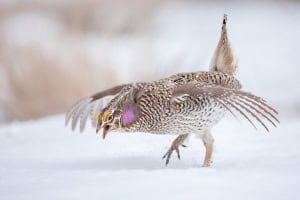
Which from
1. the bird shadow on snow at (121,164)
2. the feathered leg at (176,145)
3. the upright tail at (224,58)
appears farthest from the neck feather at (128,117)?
the upright tail at (224,58)

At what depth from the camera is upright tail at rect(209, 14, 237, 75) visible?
5.61 meters

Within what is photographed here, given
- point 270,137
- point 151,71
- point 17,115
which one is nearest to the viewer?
point 270,137

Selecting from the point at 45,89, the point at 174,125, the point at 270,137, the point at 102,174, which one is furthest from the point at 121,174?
the point at 45,89

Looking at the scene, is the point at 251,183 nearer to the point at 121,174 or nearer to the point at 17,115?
the point at 121,174

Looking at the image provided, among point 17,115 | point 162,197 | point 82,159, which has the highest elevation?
point 162,197

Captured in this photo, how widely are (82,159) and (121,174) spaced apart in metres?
1.01

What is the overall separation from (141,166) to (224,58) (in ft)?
4.00

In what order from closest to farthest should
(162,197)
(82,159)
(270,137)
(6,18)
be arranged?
(162,197), (82,159), (270,137), (6,18)

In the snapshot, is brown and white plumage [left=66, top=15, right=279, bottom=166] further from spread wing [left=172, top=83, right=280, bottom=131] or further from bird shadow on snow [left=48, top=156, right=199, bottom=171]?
bird shadow on snow [left=48, top=156, right=199, bottom=171]

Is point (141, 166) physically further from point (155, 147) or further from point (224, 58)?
point (224, 58)

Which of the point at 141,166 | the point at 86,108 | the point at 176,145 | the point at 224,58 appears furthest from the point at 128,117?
the point at 224,58

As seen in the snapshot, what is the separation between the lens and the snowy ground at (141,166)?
12.9ft

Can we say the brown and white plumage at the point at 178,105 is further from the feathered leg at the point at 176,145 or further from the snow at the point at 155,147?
the snow at the point at 155,147

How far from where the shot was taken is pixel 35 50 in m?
8.67
